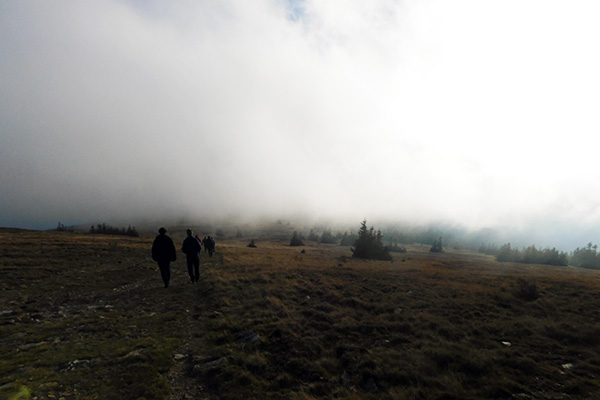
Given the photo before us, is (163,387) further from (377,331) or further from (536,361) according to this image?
(536,361)

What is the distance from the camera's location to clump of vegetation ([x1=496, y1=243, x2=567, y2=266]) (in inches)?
3100

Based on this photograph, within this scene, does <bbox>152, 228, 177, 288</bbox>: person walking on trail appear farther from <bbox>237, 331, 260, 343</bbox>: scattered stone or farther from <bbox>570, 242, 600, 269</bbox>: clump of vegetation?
<bbox>570, 242, 600, 269</bbox>: clump of vegetation

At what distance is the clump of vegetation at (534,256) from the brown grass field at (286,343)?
3280 inches

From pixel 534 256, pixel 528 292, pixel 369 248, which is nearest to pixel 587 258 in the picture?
pixel 534 256

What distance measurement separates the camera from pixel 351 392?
648 cm

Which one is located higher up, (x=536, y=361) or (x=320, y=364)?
(x=536, y=361)

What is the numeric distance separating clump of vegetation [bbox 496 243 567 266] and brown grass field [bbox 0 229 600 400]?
83323 mm

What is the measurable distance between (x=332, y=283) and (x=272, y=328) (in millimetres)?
10207

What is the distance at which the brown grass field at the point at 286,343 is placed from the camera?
6488mm

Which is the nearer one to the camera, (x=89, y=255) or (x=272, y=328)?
(x=272, y=328)

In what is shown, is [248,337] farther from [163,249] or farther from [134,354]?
[163,249]

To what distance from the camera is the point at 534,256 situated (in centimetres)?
8275

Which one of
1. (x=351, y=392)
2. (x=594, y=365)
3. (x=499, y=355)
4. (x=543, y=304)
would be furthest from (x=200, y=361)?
(x=543, y=304)

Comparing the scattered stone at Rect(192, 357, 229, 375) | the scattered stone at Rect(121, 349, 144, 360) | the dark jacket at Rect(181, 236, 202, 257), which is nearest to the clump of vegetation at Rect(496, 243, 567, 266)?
the dark jacket at Rect(181, 236, 202, 257)
